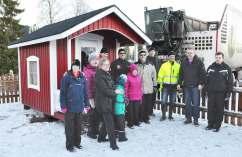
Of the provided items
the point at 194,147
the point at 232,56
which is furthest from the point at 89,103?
the point at 232,56

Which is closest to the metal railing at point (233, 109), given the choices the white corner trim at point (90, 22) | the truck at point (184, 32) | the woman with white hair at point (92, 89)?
the white corner trim at point (90, 22)

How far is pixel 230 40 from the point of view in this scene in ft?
44.0

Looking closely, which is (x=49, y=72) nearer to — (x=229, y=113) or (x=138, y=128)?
(x=138, y=128)

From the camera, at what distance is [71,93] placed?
5629 millimetres

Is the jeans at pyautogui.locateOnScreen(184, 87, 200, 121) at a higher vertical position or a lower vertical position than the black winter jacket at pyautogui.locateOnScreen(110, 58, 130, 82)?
lower

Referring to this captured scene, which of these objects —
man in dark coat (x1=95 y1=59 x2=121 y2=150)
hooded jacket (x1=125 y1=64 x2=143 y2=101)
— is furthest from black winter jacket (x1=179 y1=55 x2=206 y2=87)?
man in dark coat (x1=95 y1=59 x2=121 y2=150)

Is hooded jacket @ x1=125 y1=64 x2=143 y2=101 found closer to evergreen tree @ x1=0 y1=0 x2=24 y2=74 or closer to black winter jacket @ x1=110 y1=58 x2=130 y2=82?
black winter jacket @ x1=110 y1=58 x2=130 y2=82

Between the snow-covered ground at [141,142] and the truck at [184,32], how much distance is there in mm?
4716

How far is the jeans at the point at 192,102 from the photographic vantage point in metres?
7.47

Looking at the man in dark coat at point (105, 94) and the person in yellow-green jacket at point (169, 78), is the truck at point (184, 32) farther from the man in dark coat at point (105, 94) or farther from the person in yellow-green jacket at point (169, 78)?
the man in dark coat at point (105, 94)

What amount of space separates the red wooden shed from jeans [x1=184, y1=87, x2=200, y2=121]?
2.29 m

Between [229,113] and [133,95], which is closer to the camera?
[133,95]

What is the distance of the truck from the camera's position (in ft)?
39.4

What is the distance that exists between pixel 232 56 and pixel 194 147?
31.1 ft
